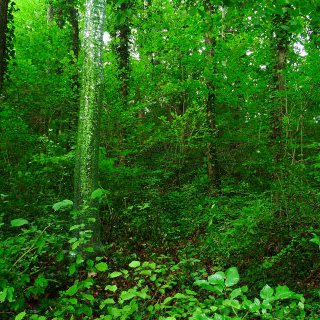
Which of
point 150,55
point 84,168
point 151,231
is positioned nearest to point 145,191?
point 151,231

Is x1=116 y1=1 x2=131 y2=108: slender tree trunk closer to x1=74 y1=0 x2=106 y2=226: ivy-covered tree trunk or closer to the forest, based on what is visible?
the forest

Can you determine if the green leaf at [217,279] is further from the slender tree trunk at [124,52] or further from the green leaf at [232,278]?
the slender tree trunk at [124,52]

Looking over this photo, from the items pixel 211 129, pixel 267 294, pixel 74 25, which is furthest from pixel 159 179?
pixel 74 25

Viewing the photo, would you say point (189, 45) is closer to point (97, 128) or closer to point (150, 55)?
point (150, 55)

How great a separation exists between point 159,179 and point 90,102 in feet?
13.5

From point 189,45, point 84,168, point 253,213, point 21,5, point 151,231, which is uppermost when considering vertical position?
point 21,5

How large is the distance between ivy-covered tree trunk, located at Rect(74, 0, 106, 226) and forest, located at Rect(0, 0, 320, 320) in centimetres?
2

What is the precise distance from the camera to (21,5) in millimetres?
17750

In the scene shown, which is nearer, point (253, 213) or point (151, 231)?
point (253, 213)

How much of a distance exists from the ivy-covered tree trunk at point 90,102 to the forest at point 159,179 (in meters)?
0.02

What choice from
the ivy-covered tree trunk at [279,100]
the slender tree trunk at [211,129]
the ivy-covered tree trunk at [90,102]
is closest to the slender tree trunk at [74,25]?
the slender tree trunk at [211,129]

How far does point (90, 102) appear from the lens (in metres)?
5.17

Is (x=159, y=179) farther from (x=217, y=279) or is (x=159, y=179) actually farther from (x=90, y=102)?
(x=217, y=279)

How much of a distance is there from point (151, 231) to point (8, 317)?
3718mm
